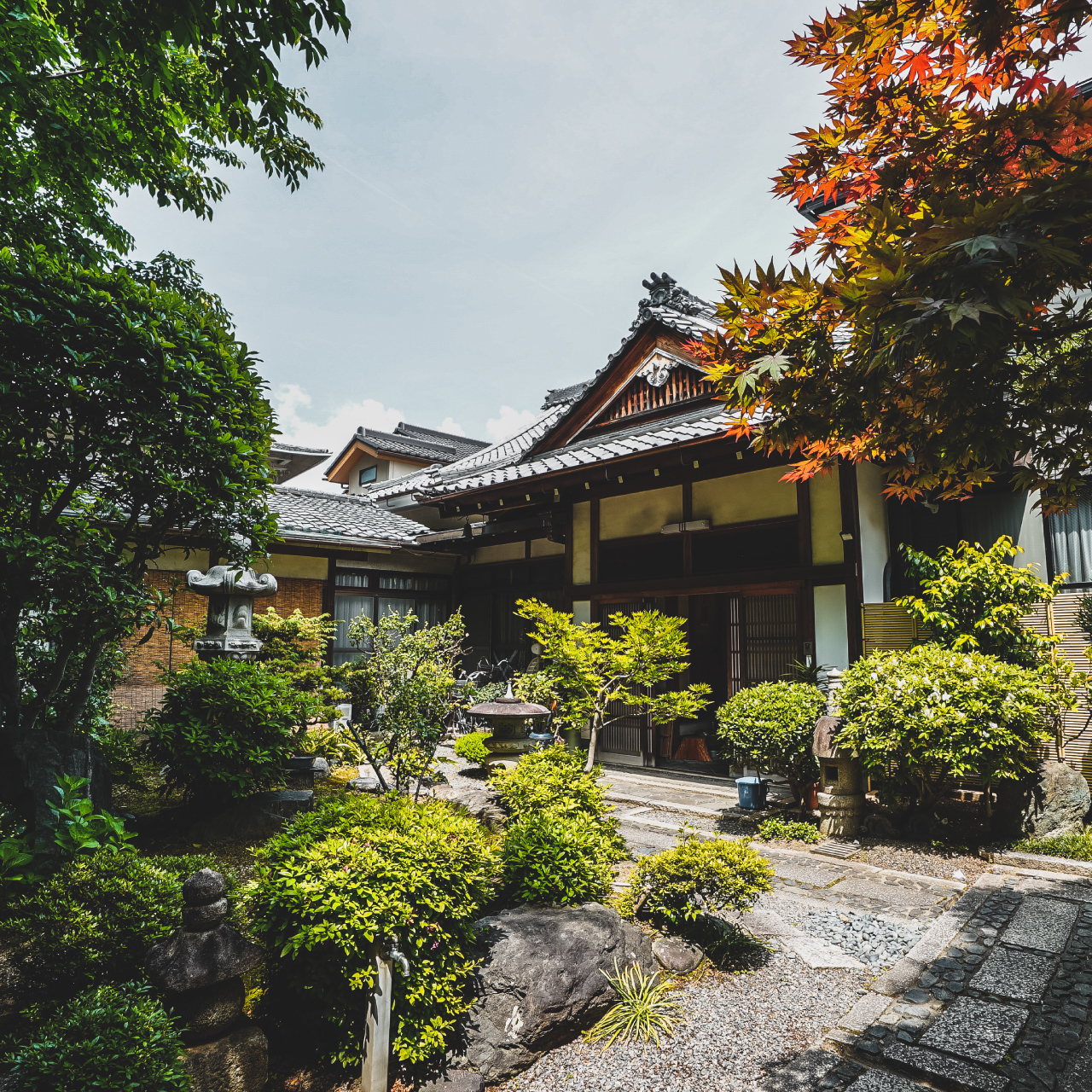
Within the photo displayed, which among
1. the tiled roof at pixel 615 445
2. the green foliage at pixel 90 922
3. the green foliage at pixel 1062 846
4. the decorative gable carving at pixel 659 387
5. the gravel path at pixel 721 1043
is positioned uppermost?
the decorative gable carving at pixel 659 387

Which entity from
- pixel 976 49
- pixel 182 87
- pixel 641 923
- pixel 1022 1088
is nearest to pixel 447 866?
pixel 641 923

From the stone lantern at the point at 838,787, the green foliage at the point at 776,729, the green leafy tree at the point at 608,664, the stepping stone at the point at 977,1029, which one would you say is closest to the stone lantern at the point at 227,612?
the green leafy tree at the point at 608,664

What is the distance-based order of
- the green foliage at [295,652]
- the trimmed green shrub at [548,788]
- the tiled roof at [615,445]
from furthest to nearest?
the green foliage at [295,652] < the tiled roof at [615,445] < the trimmed green shrub at [548,788]

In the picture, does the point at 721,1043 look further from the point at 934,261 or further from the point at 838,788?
the point at 838,788

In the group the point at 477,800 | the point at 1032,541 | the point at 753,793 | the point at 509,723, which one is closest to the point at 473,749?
the point at 509,723

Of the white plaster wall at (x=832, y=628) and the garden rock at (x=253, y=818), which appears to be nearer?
the garden rock at (x=253, y=818)

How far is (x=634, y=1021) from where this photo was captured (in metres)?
3.69

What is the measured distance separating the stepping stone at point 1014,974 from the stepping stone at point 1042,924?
0.20 meters

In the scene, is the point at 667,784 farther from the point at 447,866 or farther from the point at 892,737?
the point at 447,866

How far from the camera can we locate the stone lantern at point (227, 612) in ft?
24.1

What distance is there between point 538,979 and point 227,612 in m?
5.54

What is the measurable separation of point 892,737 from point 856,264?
516 cm

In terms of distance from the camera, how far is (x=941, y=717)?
627 centimetres

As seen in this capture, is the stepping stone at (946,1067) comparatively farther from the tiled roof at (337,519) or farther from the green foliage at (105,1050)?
the tiled roof at (337,519)
